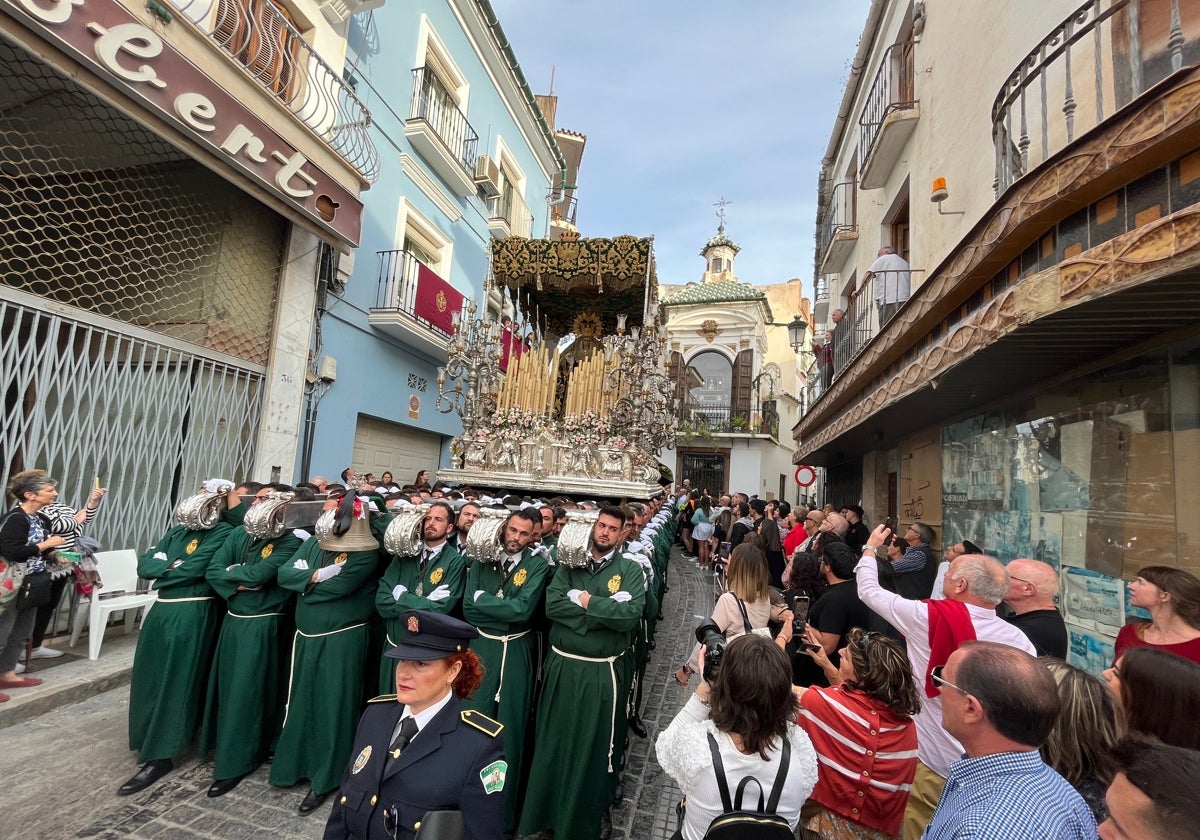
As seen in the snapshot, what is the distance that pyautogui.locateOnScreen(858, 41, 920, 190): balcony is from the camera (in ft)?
25.9

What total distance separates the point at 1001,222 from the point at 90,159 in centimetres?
859

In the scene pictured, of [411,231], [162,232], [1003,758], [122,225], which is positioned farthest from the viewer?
[411,231]

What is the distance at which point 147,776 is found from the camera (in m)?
3.22

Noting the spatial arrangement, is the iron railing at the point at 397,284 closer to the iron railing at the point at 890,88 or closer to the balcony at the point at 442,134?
the balcony at the point at 442,134

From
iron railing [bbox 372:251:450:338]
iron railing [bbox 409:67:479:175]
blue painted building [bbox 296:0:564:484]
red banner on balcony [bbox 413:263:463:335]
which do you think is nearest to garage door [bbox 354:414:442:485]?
blue painted building [bbox 296:0:564:484]

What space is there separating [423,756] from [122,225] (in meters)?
7.33

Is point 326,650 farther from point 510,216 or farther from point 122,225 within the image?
point 510,216

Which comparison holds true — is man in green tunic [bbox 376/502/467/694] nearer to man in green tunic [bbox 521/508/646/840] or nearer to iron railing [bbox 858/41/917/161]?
man in green tunic [bbox 521/508/646/840]

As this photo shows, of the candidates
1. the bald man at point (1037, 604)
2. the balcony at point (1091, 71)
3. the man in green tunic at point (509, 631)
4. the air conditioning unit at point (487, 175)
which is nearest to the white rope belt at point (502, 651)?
Answer: the man in green tunic at point (509, 631)

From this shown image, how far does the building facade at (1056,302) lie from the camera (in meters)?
2.66

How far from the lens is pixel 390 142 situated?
9.76 m

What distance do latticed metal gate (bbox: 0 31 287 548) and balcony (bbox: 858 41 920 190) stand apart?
8757 millimetres

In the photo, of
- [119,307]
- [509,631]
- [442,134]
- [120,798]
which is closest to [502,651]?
[509,631]

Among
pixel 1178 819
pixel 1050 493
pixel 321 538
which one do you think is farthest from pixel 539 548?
pixel 1050 493
